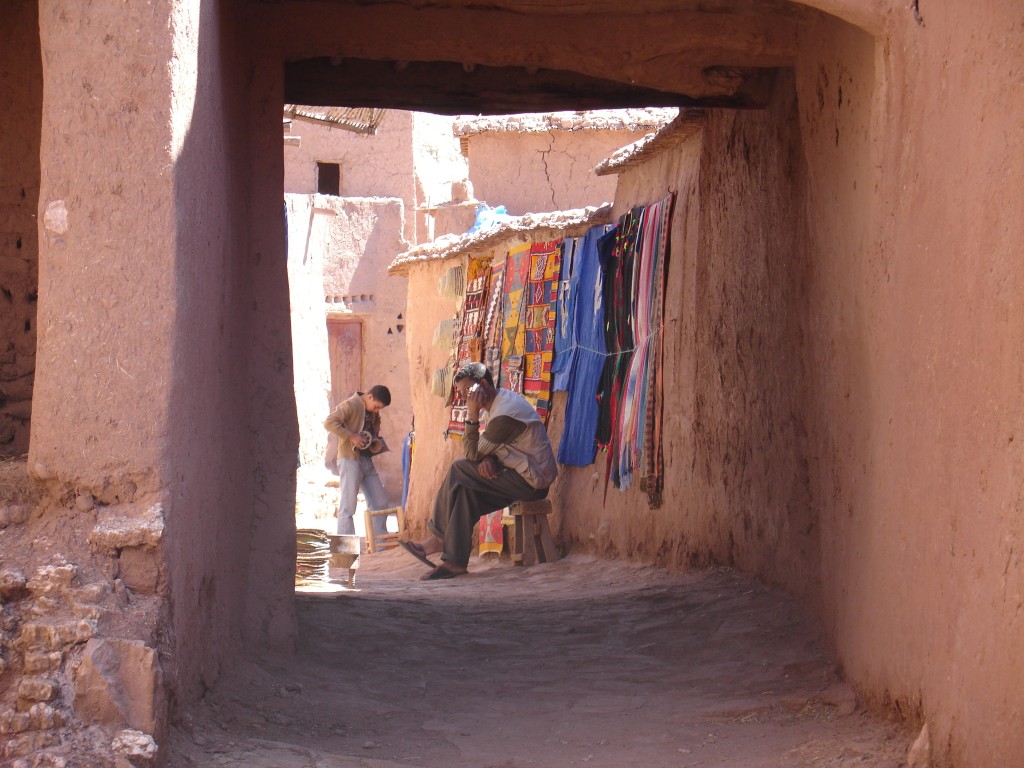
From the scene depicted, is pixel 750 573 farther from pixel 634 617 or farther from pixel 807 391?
pixel 807 391

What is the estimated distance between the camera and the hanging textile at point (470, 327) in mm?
10969

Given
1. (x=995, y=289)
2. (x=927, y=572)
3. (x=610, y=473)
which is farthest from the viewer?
(x=610, y=473)

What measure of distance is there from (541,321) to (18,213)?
5499mm

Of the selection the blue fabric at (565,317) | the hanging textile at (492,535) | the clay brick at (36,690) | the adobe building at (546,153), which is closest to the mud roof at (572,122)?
the adobe building at (546,153)

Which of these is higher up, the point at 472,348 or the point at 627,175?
the point at 627,175

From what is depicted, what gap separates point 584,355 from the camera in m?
8.93

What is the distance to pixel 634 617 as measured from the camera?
Answer: 20.0 ft

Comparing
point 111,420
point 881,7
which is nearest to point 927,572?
point 881,7

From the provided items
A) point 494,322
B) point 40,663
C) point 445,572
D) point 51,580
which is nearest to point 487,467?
point 445,572

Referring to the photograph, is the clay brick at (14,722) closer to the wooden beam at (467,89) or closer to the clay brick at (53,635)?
the clay brick at (53,635)

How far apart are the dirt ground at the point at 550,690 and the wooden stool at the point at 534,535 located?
6.23 ft

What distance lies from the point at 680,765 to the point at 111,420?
206cm

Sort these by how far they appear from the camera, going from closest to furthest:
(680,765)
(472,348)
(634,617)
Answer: (680,765) → (634,617) → (472,348)

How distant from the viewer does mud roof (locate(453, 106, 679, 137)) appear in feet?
42.7
